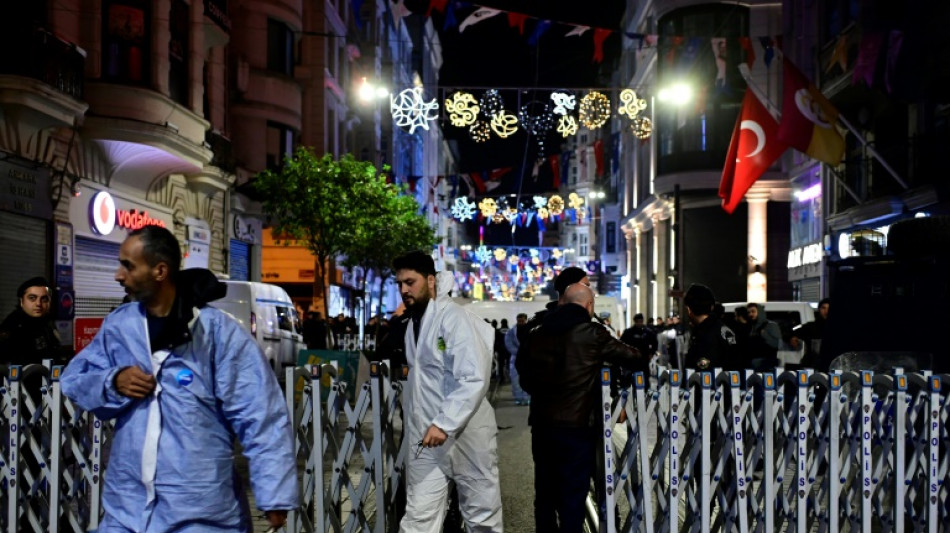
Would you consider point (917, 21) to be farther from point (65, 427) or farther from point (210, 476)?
point (210, 476)

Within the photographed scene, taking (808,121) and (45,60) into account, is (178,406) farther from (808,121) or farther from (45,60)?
(808,121)

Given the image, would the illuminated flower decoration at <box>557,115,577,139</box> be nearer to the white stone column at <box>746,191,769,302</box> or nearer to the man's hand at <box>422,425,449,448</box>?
the white stone column at <box>746,191,769,302</box>

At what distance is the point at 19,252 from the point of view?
703 inches

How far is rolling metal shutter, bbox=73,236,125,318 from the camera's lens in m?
20.6

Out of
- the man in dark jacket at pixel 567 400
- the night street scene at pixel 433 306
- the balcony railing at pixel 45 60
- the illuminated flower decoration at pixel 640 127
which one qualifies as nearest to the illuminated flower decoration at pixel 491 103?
the night street scene at pixel 433 306

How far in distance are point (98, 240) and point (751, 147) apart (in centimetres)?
1327

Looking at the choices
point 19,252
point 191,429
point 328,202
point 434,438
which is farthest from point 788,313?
point 191,429

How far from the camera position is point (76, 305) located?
66.1ft

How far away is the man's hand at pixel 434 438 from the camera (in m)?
5.52

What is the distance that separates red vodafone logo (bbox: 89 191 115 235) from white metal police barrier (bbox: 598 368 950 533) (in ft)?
53.6

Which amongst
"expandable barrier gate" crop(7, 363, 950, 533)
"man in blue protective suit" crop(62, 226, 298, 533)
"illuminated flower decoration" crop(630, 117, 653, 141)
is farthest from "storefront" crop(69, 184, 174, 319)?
"man in blue protective suit" crop(62, 226, 298, 533)

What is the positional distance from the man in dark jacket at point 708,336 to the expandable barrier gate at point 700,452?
6.56ft

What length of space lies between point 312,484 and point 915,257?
6183 mm

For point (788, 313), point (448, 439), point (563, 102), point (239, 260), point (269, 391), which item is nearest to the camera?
point (269, 391)
